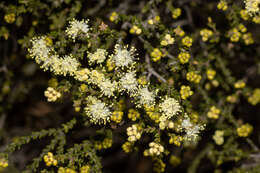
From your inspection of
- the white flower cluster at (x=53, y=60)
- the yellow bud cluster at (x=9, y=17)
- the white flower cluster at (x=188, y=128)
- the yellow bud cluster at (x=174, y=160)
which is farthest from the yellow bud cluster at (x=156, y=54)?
the yellow bud cluster at (x=174, y=160)

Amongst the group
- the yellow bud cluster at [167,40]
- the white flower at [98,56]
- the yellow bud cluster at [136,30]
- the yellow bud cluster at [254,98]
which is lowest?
the yellow bud cluster at [254,98]

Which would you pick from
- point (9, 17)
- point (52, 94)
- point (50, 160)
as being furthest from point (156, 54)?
point (9, 17)

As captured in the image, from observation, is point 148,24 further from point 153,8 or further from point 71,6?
point 71,6

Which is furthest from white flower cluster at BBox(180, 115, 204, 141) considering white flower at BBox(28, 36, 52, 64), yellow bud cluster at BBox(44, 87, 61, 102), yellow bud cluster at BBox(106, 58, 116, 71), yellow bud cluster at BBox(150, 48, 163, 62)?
white flower at BBox(28, 36, 52, 64)

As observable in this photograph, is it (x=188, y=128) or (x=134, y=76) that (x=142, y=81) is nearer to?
(x=134, y=76)

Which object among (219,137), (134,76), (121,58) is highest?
(121,58)

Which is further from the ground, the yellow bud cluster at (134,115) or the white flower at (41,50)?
the white flower at (41,50)

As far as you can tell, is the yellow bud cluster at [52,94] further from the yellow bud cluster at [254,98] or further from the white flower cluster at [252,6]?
the yellow bud cluster at [254,98]
